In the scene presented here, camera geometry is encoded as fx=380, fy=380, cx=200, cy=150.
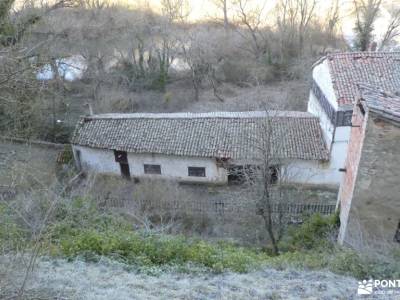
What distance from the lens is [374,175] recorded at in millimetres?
9164

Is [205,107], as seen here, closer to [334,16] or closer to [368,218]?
[334,16]

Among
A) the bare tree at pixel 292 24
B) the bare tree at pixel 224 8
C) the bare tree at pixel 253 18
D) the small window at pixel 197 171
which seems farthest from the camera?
the bare tree at pixel 224 8

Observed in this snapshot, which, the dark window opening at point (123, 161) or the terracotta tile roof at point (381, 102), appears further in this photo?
the dark window opening at point (123, 161)

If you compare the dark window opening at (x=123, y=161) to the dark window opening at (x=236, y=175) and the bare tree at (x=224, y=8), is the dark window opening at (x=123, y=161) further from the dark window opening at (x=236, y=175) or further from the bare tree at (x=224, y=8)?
the bare tree at (x=224, y=8)

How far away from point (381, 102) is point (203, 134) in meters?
8.62

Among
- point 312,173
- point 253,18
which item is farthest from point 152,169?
point 253,18

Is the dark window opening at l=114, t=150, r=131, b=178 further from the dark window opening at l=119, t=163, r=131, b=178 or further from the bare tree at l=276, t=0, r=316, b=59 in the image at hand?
the bare tree at l=276, t=0, r=316, b=59

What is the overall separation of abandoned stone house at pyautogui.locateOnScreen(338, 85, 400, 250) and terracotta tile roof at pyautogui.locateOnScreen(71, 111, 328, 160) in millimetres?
5563

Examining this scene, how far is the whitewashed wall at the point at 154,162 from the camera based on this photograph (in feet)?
53.7

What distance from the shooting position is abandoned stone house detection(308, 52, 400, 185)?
13.8m

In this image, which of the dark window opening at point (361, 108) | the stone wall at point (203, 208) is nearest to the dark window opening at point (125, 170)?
the stone wall at point (203, 208)

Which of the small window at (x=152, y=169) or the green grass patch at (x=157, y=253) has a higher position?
the green grass patch at (x=157, y=253)

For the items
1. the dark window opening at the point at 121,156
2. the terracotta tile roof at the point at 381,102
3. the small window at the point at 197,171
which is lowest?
the small window at the point at 197,171

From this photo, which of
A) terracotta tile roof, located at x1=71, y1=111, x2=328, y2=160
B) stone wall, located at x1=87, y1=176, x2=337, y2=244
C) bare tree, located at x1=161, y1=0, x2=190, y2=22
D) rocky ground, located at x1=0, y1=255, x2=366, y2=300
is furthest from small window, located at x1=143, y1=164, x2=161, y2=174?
bare tree, located at x1=161, y1=0, x2=190, y2=22
